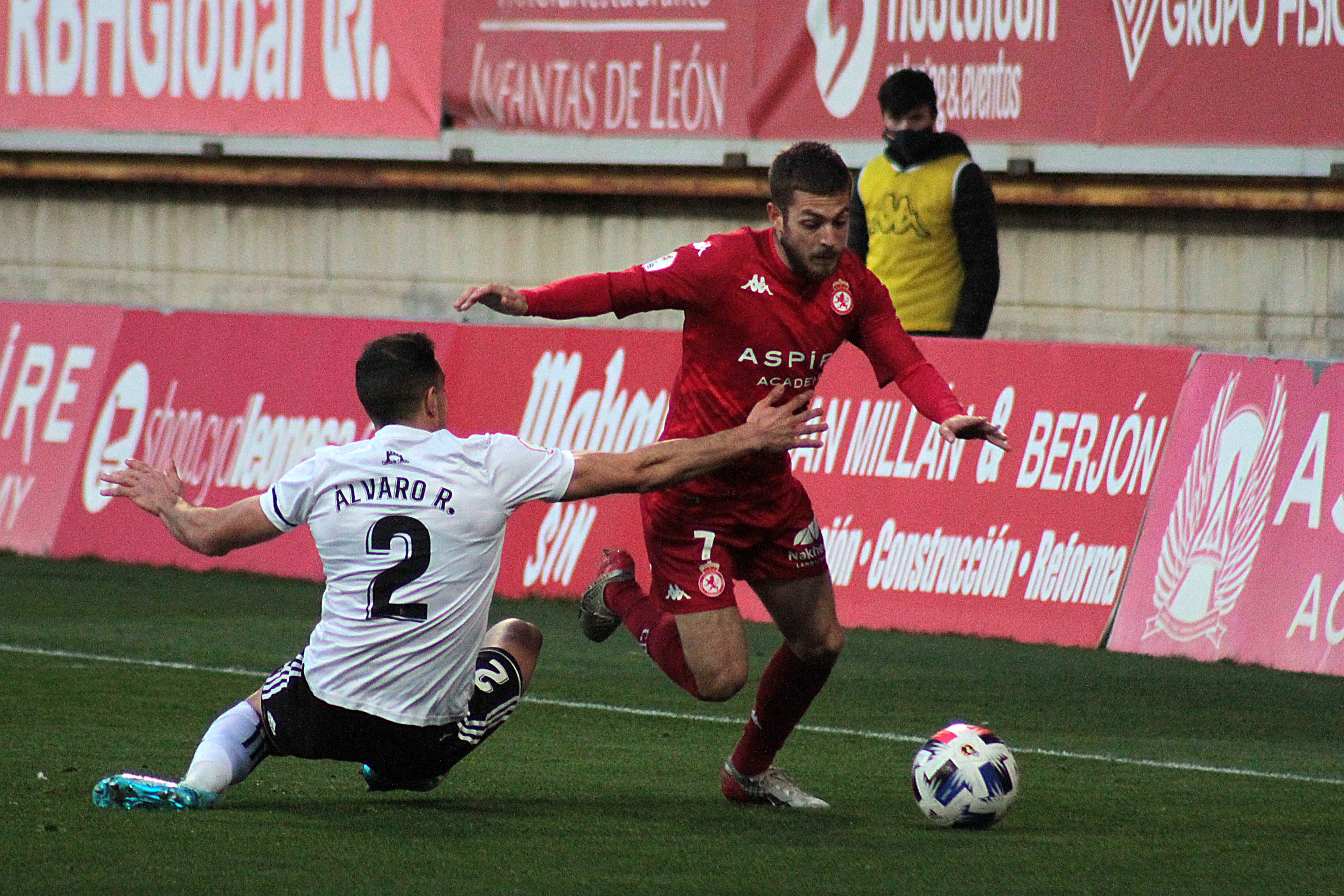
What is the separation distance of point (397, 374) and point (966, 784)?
192cm

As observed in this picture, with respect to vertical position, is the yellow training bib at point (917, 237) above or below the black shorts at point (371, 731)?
above

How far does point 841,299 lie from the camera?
7211mm

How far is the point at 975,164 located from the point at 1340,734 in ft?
12.4

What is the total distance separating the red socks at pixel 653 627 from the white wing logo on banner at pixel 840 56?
837 centimetres

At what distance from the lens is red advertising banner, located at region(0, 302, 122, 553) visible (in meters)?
14.8

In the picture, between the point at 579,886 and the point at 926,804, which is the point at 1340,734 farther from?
the point at 579,886

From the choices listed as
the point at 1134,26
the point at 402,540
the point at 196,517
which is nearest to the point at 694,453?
the point at 402,540

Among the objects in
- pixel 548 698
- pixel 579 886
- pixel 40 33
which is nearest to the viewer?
pixel 579 886

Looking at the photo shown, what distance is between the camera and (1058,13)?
14.7 m

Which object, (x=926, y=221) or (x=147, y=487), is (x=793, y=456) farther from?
(x=147, y=487)

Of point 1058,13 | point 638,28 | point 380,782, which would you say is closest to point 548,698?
point 380,782

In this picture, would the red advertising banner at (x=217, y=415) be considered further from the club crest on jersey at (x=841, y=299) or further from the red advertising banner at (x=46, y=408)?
the club crest on jersey at (x=841, y=299)

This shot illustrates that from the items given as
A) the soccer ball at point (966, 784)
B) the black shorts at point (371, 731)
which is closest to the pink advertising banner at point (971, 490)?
the soccer ball at point (966, 784)

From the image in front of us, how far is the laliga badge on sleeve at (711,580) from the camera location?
7207 mm
